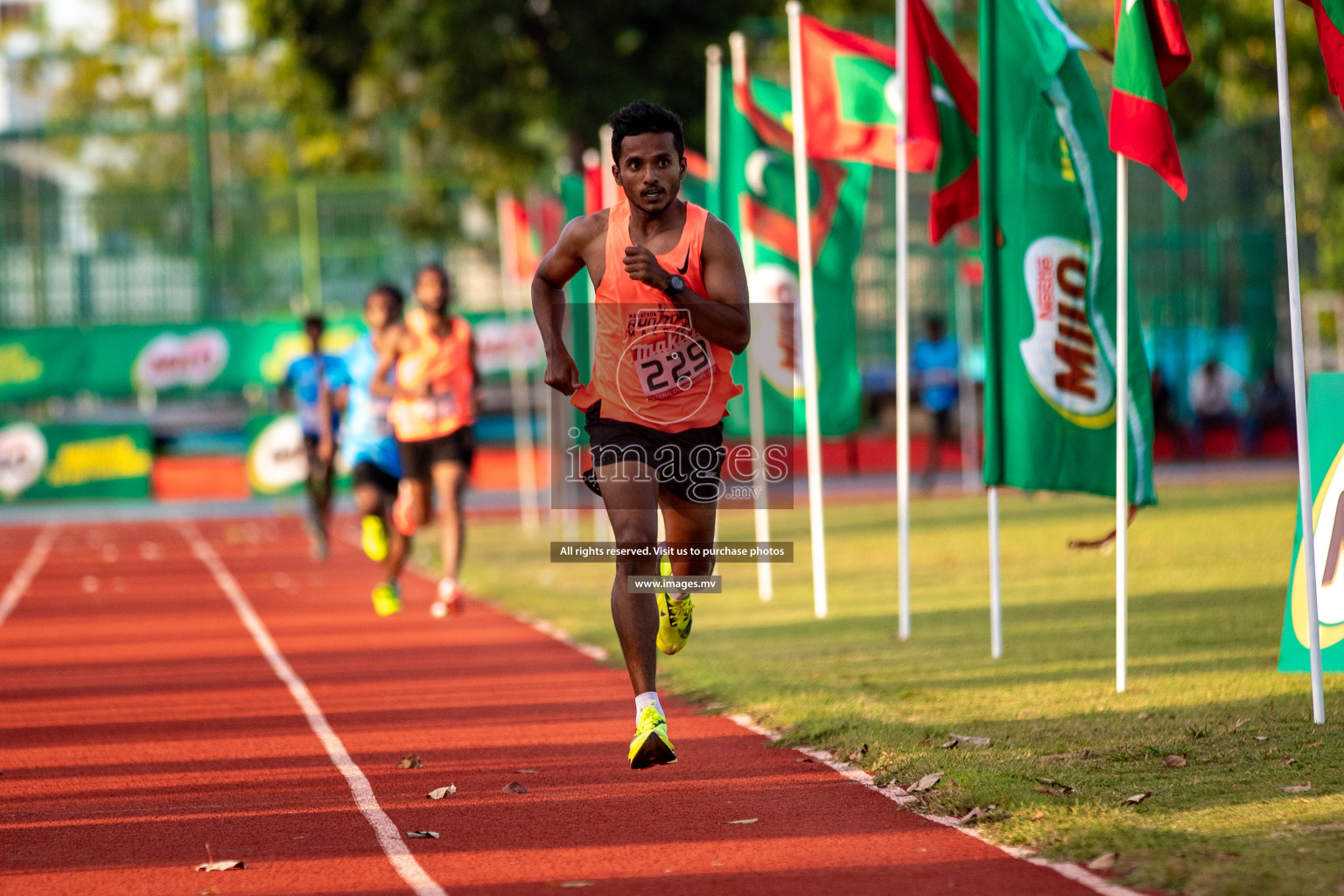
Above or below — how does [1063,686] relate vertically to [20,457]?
Result: below

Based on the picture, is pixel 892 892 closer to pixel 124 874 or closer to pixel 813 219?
pixel 124 874

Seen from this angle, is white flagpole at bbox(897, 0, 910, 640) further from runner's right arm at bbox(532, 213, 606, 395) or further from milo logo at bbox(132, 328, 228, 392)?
milo logo at bbox(132, 328, 228, 392)

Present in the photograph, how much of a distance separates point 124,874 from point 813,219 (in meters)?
7.84

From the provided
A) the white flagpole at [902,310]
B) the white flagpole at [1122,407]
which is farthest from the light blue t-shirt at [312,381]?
the white flagpole at [1122,407]

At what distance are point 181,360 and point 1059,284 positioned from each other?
2181 centimetres

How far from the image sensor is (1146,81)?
7820 mm

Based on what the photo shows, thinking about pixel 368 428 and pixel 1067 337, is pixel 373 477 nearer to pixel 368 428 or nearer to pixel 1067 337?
pixel 368 428

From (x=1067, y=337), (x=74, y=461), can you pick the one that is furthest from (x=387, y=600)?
(x=74, y=461)

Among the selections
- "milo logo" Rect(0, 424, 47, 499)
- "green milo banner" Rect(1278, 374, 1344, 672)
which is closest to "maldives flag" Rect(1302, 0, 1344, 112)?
"green milo banner" Rect(1278, 374, 1344, 672)

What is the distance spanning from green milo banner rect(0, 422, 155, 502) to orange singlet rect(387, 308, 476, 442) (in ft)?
54.4

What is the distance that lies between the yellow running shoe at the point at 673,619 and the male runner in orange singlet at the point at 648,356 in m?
0.41

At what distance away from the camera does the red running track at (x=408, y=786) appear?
5.29 metres

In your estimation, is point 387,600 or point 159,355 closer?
point 387,600

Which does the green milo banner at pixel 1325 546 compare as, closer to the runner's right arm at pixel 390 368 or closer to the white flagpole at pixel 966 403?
the runner's right arm at pixel 390 368
